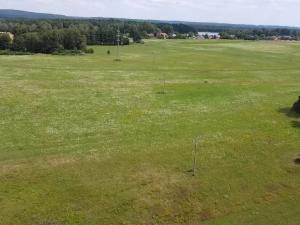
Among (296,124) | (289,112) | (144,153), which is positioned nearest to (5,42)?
(289,112)

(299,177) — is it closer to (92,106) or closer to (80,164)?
(80,164)

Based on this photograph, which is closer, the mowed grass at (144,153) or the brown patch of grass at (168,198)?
the brown patch of grass at (168,198)

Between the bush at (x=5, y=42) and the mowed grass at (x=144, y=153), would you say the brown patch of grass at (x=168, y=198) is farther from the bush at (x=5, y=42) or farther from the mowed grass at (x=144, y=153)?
the bush at (x=5, y=42)

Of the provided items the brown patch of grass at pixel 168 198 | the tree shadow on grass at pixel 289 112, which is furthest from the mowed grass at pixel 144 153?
the tree shadow on grass at pixel 289 112

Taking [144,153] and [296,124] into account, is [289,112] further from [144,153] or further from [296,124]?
[144,153]

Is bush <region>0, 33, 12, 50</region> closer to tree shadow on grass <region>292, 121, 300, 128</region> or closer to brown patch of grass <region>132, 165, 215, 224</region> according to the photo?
tree shadow on grass <region>292, 121, 300, 128</region>

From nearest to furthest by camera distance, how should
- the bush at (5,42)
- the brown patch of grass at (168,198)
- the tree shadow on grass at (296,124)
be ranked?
the brown patch of grass at (168,198) < the tree shadow on grass at (296,124) < the bush at (5,42)

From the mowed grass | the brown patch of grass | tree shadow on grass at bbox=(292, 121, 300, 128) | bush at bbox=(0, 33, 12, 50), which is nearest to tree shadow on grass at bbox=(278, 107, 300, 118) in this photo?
the mowed grass

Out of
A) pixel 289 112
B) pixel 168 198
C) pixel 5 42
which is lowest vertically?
pixel 5 42

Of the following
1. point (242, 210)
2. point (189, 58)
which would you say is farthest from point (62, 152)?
point (189, 58)
